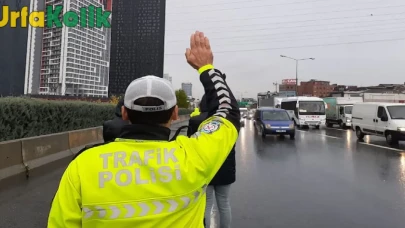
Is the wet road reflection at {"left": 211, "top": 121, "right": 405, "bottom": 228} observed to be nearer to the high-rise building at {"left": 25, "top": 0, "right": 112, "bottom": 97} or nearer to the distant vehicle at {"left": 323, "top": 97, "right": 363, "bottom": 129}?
the distant vehicle at {"left": 323, "top": 97, "right": 363, "bottom": 129}

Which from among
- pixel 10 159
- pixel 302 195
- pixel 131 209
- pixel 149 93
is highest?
pixel 149 93

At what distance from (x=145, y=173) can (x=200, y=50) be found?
77 centimetres

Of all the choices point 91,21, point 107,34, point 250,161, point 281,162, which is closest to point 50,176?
point 250,161

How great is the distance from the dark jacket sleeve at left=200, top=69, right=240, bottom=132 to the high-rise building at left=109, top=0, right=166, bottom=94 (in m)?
29.9

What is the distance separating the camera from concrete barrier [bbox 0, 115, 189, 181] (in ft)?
22.2

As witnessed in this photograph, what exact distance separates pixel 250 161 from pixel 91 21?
61.2 ft

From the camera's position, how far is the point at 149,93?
138 cm

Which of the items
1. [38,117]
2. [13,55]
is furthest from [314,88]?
[38,117]

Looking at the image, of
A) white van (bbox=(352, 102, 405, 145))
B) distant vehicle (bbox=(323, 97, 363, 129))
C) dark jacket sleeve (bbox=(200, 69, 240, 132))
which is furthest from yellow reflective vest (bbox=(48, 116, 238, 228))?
distant vehicle (bbox=(323, 97, 363, 129))

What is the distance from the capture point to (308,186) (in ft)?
21.5

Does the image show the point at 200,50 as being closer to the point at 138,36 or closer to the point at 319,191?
the point at 319,191

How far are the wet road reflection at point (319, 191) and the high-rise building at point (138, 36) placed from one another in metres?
24.4

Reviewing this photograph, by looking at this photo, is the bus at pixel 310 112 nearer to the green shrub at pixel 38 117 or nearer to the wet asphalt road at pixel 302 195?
the wet asphalt road at pixel 302 195

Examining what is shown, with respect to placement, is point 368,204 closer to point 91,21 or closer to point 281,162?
point 281,162
